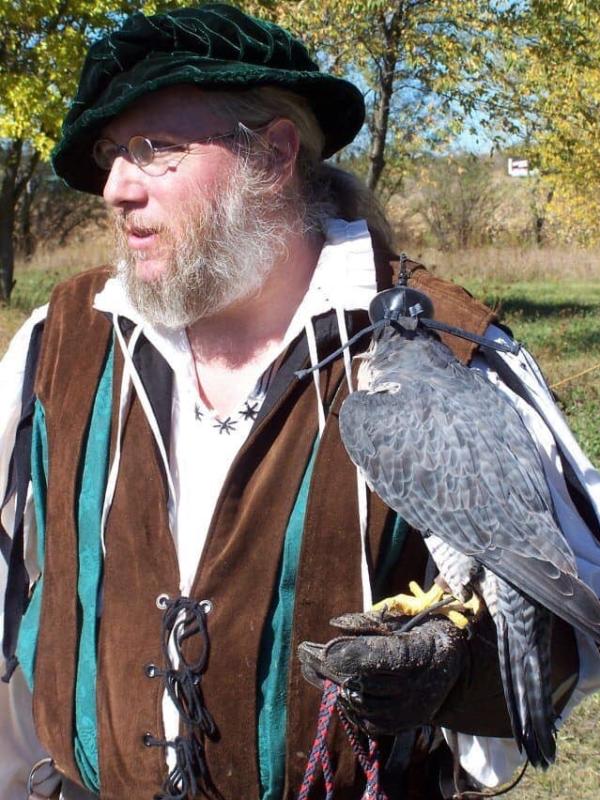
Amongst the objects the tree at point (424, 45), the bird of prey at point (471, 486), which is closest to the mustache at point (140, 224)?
the bird of prey at point (471, 486)

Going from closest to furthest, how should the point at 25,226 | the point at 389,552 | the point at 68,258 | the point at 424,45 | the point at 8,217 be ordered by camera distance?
the point at 389,552 < the point at 424,45 < the point at 8,217 < the point at 68,258 < the point at 25,226

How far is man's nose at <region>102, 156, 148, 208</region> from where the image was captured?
2174mm

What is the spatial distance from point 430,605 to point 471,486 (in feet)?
0.83

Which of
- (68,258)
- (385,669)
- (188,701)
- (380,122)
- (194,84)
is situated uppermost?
(380,122)

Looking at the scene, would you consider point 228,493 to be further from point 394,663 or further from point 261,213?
point 261,213

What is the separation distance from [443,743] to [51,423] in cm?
108

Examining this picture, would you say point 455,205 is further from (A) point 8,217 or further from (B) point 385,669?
(B) point 385,669

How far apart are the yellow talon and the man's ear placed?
3.23 ft

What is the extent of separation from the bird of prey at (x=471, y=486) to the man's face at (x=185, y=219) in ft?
1.34

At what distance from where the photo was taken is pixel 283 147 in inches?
92.3

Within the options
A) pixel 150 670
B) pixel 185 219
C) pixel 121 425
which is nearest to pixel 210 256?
pixel 185 219

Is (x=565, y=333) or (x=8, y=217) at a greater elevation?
(x=8, y=217)

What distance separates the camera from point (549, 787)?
Answer: 3939mm

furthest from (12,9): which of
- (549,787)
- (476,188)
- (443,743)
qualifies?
(476,188)
